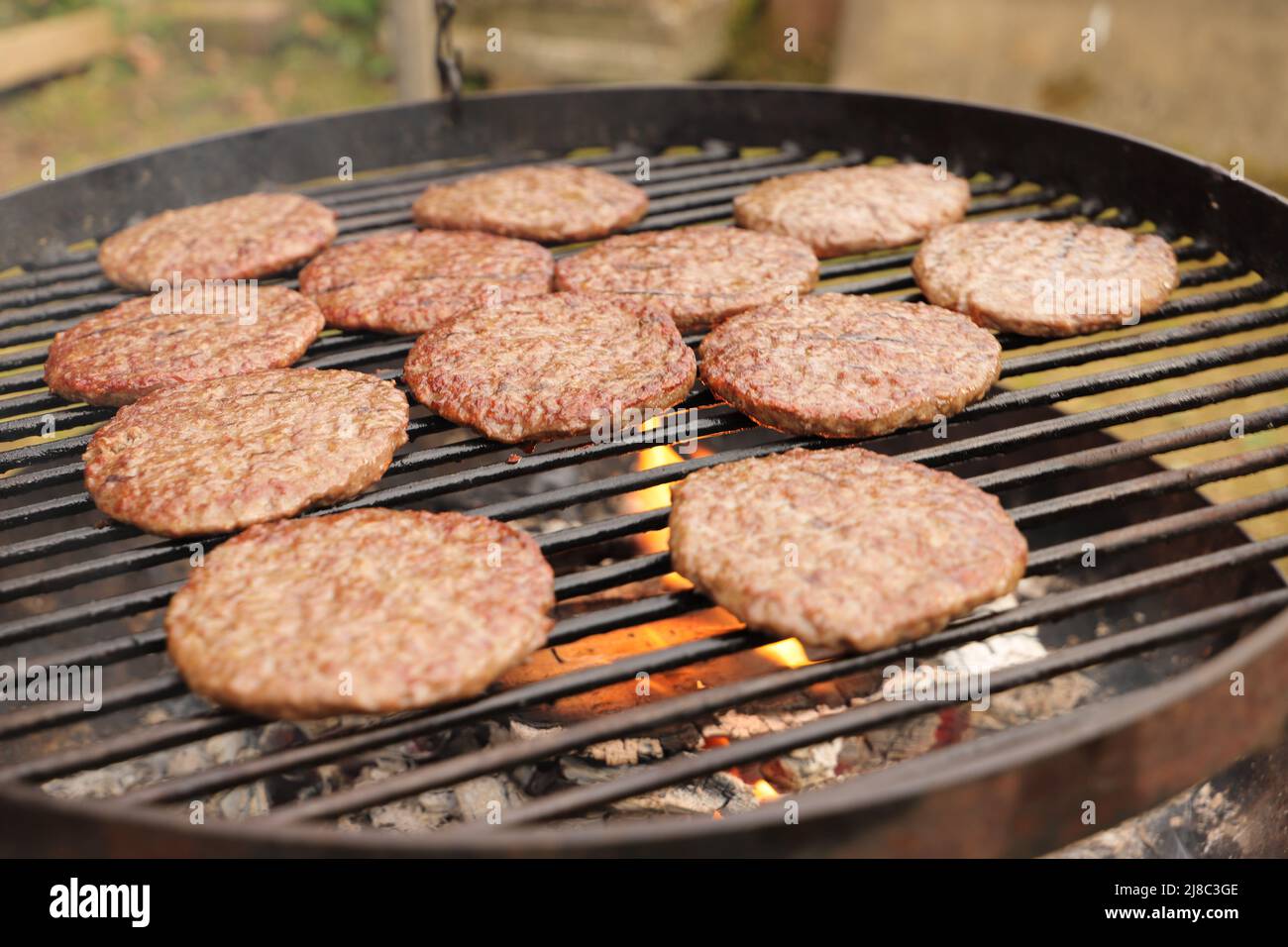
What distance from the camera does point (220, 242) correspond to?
3.42 metres

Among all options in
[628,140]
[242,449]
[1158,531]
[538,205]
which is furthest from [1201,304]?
[242,449]

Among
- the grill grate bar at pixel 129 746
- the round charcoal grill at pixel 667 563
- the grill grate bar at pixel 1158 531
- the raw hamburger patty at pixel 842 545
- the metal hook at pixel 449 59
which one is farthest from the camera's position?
the metal hook at pixel 449 59

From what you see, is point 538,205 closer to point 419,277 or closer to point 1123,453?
point 419,277

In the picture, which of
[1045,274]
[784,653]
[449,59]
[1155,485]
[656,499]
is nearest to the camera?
[1155,485]

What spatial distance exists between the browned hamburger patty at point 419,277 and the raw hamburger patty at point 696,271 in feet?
0.51

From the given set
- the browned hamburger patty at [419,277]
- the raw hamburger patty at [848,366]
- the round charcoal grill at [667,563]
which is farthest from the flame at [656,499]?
the browned hamburger patty at [419,277]

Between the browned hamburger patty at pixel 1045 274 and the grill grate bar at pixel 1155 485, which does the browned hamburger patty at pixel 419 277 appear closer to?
the browned hamburger patty at pixel 1045 274

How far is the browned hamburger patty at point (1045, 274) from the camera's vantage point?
292 centimetres

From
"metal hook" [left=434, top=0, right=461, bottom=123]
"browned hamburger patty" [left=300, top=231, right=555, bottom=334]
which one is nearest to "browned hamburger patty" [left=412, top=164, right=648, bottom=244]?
"browned hamburger patty" [left=300, top=231, right=555, bottom=334]

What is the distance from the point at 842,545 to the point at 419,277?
170 centimetres

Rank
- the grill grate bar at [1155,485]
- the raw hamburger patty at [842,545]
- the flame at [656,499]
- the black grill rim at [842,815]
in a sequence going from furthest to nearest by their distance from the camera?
the flame at [656,499] < the grill grate bar at [1155,485] < the raw hamburger patty at [842,545] < the black grill rim at [842,815]
